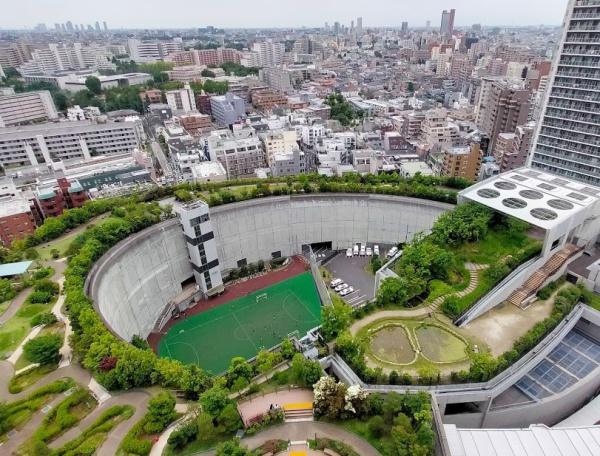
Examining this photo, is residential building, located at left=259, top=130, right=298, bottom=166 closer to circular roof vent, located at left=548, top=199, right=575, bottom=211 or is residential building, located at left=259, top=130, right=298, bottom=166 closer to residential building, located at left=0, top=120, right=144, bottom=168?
residential building, located at left=0, top=120, right=144, bottom=168

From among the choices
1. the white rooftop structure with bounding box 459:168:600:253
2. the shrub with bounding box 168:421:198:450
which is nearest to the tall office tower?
the white rooftop structure with bounding box 459:168:600:253

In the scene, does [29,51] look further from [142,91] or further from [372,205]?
[372,205]

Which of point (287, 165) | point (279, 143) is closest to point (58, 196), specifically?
point (287, 165)

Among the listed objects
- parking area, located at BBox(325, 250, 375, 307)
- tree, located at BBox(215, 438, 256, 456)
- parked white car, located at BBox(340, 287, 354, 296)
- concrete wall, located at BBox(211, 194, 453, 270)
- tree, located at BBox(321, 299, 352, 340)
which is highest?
tree, located at BBox(215, 438, 256, 456)

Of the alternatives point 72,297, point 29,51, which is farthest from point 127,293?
point 29,51

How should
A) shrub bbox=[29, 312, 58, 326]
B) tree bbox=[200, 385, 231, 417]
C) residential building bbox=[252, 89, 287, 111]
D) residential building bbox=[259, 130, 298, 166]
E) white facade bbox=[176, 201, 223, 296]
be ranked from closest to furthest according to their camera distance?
tree bbox=[200, 385, 231, 417], shrub bbox=[29, 312, 58, 326], white facade bbox=[176, 201, 223, 296], residential building bbox=[259, 130, 298, 166], residential building bbox=[252, 89, 287, 111]

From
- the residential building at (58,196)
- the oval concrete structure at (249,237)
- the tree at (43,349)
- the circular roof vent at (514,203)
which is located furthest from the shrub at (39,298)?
the circular roof vent at (514,203)
